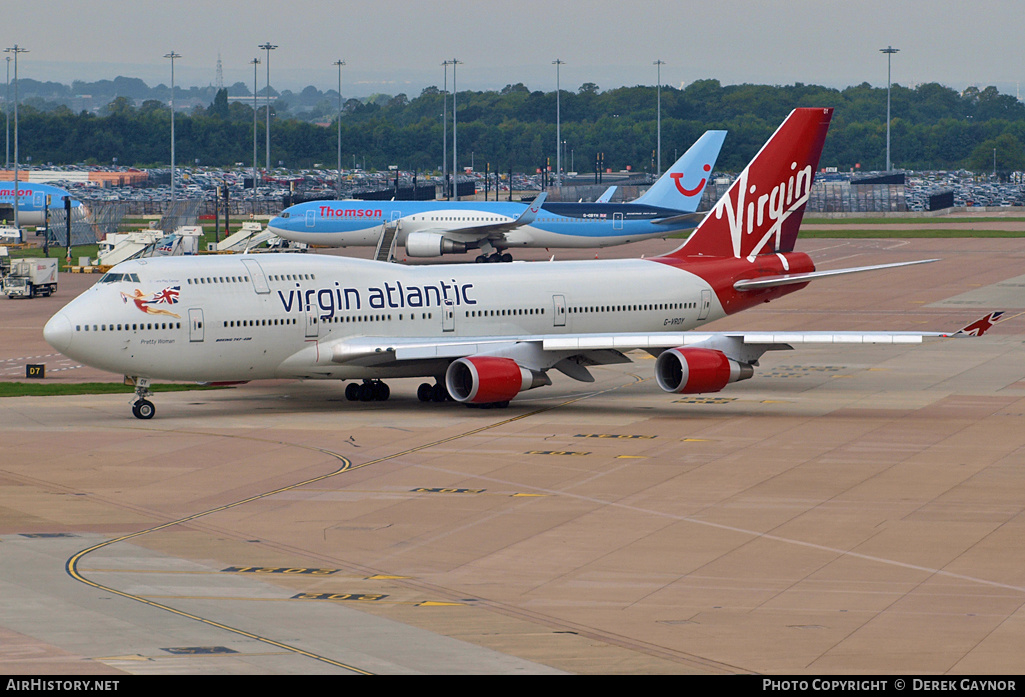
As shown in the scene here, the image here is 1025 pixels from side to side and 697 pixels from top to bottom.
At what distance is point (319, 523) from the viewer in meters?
29.5

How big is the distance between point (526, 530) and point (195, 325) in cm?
1662

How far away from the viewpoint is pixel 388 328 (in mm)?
44500

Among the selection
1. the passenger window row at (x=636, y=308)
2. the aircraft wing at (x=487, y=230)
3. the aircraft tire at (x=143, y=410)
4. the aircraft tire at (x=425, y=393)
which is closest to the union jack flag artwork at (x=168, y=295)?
the aircraft tire at (x=143, y=410)

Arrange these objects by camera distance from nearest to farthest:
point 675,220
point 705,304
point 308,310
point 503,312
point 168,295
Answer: point 168,295 → point 308,310 → point 503,312 → point 705,304 → point 675,220

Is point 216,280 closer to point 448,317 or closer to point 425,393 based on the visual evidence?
point 448,317

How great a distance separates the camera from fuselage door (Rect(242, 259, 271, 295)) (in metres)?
→ 42.9

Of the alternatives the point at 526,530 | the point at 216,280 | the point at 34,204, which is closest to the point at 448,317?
the point at 216,280

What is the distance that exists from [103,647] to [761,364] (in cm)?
3725

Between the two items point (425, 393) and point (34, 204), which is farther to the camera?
point (34, 204)

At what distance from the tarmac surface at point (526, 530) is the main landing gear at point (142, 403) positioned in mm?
482

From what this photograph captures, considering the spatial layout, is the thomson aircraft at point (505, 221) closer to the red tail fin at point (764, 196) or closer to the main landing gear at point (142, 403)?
the red tail fin at point (764, 196)

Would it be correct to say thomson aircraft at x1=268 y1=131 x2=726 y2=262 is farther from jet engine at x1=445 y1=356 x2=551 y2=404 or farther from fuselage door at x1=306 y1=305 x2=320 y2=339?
jet engine at x1=445 y1=356 x2=551 y2=404

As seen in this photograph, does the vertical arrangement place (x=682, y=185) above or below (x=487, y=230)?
above

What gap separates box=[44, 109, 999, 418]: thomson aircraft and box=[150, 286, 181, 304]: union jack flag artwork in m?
0.04
